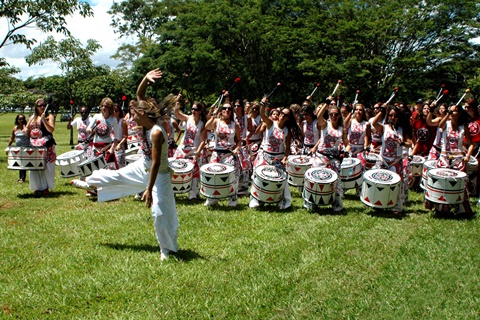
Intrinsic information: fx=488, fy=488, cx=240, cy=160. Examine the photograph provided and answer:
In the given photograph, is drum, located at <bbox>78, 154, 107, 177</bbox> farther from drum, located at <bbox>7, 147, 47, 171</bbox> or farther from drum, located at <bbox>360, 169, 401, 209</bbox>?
drum, located at <bbox>360, 169, 401, 209</bbox>

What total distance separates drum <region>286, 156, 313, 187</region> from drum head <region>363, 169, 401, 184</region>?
218 centimetres

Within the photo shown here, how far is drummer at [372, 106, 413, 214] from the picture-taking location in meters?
9.04

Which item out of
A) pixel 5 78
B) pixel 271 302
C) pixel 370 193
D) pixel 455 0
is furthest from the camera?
pixel 455 0

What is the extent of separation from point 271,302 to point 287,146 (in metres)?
4.86

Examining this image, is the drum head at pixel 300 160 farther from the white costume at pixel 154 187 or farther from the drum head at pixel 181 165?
the white costume at pixel 154 187

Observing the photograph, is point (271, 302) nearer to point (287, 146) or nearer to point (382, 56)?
point (287, 146)

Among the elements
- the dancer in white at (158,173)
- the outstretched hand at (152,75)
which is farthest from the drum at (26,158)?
the outstretched hand at (152,75)

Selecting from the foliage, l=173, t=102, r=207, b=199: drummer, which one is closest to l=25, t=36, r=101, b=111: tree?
the foliage

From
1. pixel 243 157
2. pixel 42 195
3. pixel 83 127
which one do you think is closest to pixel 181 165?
pixel 243 157

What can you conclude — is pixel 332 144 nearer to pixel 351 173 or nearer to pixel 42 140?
pixel 351 173

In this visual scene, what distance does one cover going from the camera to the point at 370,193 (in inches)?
341

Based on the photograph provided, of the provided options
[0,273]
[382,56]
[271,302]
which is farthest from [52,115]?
[382,56]

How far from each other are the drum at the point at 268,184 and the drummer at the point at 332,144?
618mm

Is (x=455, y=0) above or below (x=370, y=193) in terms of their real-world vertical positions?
above
